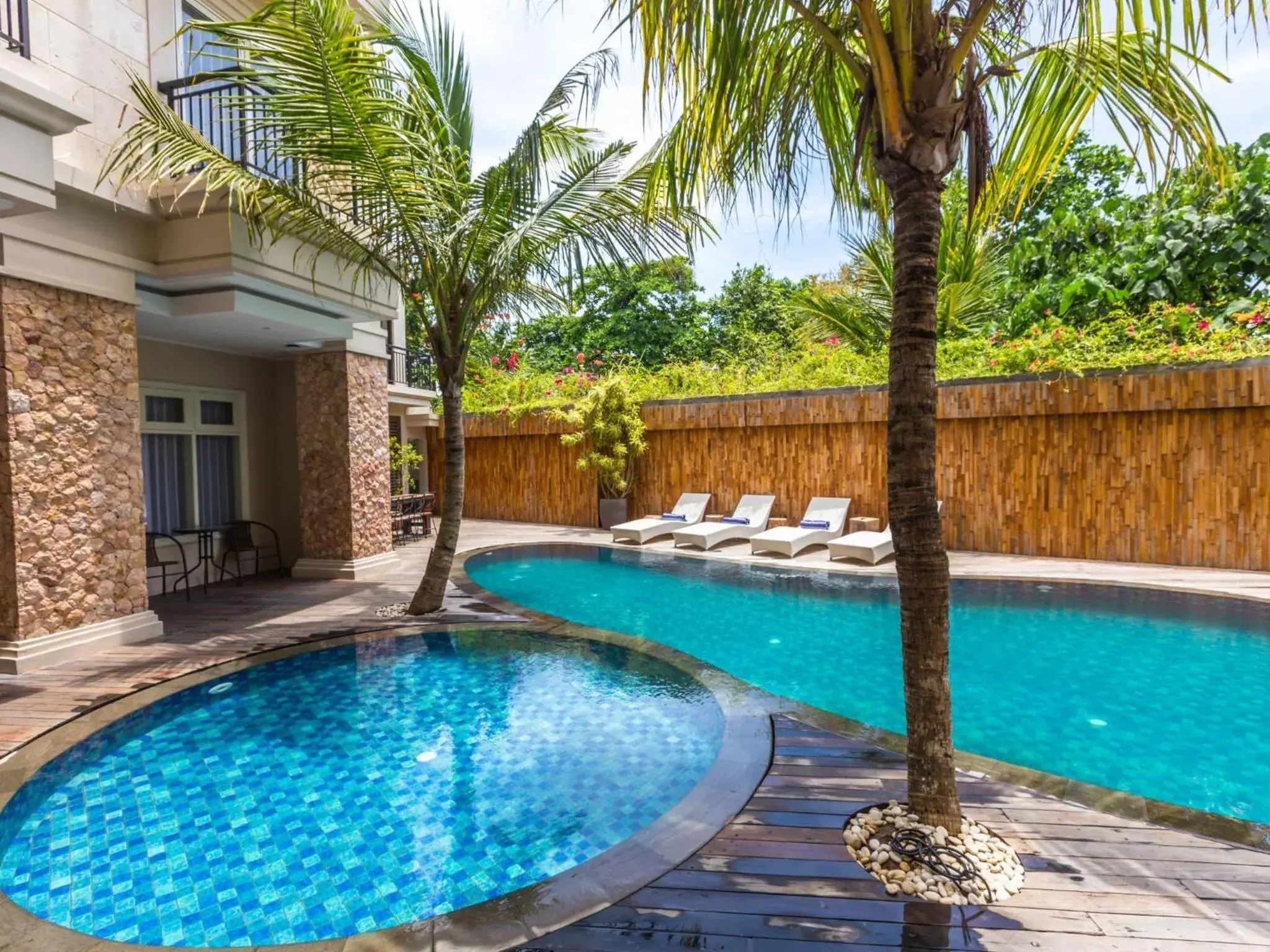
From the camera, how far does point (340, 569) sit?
9.09 meters

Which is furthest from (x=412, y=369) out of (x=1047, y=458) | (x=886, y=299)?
(x=1047, y=458)

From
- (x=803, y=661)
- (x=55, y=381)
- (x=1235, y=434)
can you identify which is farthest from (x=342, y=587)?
(x=1235, y=434)

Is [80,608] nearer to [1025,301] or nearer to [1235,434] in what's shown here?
[1235,434]

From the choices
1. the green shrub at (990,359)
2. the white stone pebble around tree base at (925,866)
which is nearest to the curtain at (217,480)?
the green shrub at (990,359)

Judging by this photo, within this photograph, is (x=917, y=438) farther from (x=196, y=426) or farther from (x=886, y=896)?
(x=196, y=426)

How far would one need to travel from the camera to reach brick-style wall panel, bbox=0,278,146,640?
5.24 metres

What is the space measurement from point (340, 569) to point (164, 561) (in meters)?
1.95

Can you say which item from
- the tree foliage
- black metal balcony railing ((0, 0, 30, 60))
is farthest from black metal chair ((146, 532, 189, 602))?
the tree foliage

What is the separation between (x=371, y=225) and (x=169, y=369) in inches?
154

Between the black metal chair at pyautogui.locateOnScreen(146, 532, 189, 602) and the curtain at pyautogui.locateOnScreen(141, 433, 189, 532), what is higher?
the curtain at pyautogui.locateOnScreen(141, 433, 189, 532)

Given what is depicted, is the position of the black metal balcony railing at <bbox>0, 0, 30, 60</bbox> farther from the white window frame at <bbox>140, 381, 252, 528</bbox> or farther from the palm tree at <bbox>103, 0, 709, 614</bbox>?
the white window frame at <bbox>140, 381, 252, 528</bbox>

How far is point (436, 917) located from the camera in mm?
2496

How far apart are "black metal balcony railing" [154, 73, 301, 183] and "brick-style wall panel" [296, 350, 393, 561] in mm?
2432

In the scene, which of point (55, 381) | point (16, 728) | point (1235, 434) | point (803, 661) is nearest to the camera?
point (16, 728)
